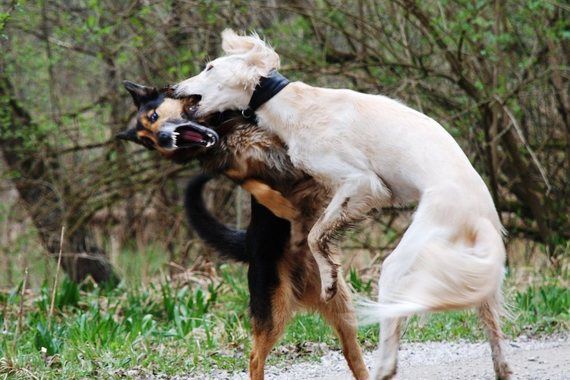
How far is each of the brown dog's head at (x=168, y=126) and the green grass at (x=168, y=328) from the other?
5.12 feet

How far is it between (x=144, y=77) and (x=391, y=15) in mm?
2976

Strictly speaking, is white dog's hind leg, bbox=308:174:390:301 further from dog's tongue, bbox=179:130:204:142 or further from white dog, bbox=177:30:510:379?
dog's tongue, bbox=179:130:204:142

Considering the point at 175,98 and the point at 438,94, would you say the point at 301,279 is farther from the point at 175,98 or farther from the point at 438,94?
the point at 438,94

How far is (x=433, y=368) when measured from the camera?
625cm

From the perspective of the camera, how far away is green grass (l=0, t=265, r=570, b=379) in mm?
6051

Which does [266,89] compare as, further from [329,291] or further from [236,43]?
[329,291]

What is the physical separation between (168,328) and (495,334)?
10.7 feet

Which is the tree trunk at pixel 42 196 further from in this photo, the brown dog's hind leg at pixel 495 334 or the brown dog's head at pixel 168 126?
the brown dog's hind leg at pixel 495 334

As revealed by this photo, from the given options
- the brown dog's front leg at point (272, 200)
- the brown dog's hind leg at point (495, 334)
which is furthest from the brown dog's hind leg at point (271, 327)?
the brown dog's hind leg at point (495, 334)

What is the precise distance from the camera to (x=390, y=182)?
462 centimetres

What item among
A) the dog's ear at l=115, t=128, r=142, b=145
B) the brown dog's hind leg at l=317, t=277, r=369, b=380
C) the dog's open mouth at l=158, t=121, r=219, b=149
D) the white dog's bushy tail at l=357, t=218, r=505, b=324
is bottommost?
the brown dog's hind leg at l=317, t=277, r=369, b=380

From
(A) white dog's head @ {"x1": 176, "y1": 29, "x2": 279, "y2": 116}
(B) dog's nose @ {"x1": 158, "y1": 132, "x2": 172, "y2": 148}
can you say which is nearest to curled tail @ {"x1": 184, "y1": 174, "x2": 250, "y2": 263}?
(B) dog's nose @ {"x1": 158, "y1": 132, "x2": 172, "y2": 148}

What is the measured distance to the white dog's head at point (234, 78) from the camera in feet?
16.6

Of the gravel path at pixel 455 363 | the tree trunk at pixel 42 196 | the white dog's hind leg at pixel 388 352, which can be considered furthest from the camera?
the tree trunk at pixel 42 196
